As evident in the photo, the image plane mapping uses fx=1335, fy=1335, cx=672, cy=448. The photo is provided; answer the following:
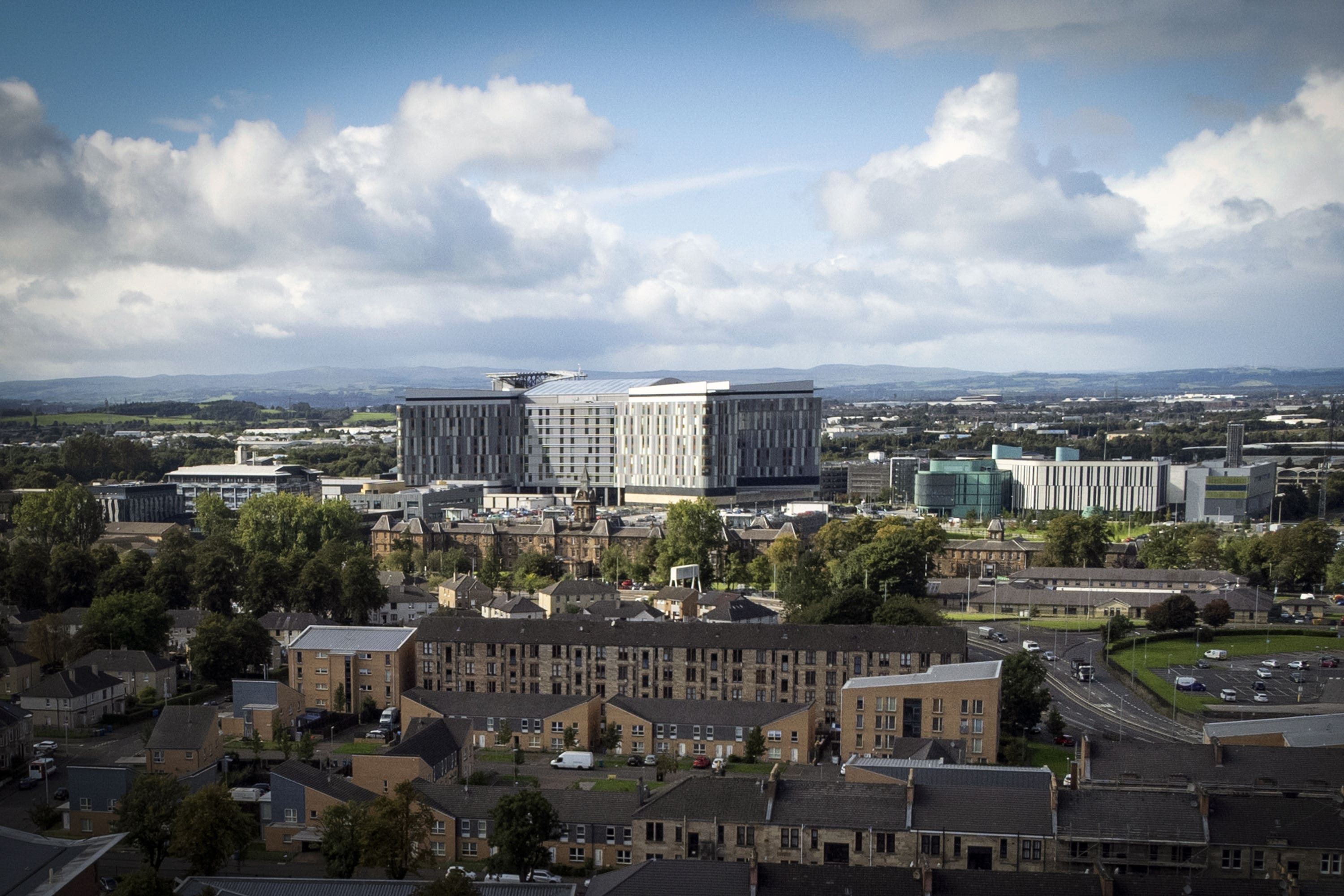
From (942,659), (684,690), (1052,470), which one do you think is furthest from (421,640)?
(1052,470)

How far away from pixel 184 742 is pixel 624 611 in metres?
29.4

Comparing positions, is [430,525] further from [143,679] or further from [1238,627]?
[1238,627]

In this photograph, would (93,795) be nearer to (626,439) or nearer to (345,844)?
(345,844)

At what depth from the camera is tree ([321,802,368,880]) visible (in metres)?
36.8

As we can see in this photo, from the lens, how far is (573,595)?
3214 inches

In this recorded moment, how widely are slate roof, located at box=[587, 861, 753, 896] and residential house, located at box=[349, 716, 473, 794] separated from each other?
43.4 feet

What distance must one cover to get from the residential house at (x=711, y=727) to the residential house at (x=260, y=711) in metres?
13.5

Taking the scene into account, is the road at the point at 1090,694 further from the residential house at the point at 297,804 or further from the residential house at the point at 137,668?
the residential house at the point at 137,668

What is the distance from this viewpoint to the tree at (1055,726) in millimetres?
53344

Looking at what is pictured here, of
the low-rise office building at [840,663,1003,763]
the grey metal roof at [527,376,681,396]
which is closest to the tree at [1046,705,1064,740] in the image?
the low-rise office building at [840,663,1003,763]

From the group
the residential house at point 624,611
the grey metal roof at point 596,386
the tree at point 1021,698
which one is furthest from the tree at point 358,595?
the grey metal roof at point 596,386

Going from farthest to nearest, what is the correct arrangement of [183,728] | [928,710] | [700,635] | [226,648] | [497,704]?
1. [226,648]
2. [700,635]
3. [497,704]
4. [928,710]
5. [183,728]

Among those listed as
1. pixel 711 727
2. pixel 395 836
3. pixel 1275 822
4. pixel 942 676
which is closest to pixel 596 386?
pixel 711 727

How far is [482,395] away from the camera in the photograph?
6038 inches
